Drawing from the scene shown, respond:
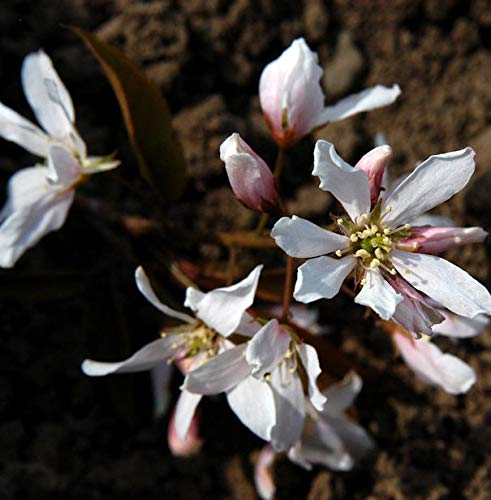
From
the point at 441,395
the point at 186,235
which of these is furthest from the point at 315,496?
the point at 186,235

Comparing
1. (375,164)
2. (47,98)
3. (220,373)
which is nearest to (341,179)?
(375,164)

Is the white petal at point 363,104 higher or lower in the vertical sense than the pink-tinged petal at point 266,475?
higher

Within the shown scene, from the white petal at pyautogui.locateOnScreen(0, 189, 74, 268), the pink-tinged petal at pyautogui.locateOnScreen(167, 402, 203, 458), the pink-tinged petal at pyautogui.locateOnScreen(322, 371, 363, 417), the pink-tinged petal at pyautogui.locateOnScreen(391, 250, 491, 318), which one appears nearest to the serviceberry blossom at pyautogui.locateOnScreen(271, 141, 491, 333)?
the pink-tinged petal at pyautogui.locateOnScreen(391, 250, 491, 318)

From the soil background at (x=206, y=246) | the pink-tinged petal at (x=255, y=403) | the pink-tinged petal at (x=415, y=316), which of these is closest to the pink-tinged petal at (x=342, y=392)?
the soil background at (x=206, y=246)

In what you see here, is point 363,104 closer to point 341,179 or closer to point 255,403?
point 341,179

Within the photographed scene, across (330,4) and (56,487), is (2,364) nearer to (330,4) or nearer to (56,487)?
(56,487)

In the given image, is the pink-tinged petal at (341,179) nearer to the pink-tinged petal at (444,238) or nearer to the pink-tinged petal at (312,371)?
the pink-tinged petal at (444,238)
